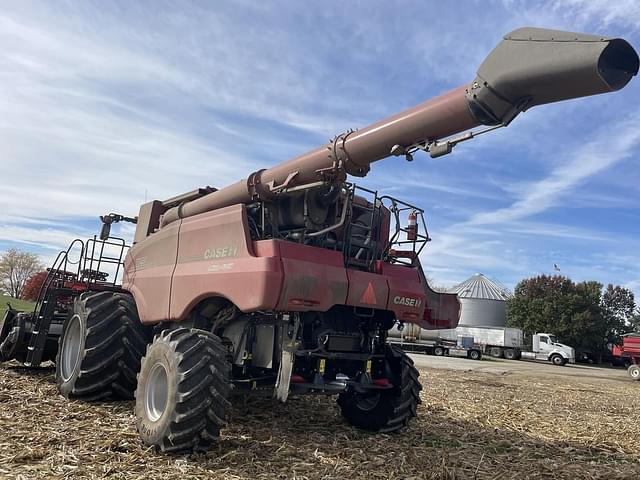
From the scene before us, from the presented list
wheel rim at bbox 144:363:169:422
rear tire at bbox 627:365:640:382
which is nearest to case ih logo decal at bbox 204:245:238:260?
wheel rim at bbox 144:363:169:422

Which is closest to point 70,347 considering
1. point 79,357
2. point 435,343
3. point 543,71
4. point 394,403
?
point 79,357

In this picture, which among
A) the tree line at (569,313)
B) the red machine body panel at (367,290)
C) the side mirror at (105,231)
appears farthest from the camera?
the tree line at (569,313)

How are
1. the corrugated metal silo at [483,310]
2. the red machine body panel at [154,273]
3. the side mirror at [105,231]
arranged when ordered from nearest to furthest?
the red machine body panel at [154,273], the side mirror at [105,231], the corrugated metal silo at [483,310]

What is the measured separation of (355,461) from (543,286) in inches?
2051

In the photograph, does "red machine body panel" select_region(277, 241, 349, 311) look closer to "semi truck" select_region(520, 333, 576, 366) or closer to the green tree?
"semi truck" select_region(520, 333, 576, 366)

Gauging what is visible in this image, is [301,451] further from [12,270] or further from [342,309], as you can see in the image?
[12,270]

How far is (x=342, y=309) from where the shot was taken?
6293 mm

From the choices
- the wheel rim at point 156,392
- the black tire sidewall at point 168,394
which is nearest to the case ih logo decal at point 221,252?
the black tire sidewall at point 168,394

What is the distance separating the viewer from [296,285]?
5.21 metres

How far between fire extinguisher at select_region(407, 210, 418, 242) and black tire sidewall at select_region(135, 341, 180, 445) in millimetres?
3250

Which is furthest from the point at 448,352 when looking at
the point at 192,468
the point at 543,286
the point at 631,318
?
the point at 192,468

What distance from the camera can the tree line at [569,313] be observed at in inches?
1900

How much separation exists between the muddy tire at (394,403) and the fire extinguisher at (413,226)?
145cm

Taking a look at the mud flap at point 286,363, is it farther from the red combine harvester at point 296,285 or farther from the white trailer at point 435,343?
the white trailer at point 435,343
